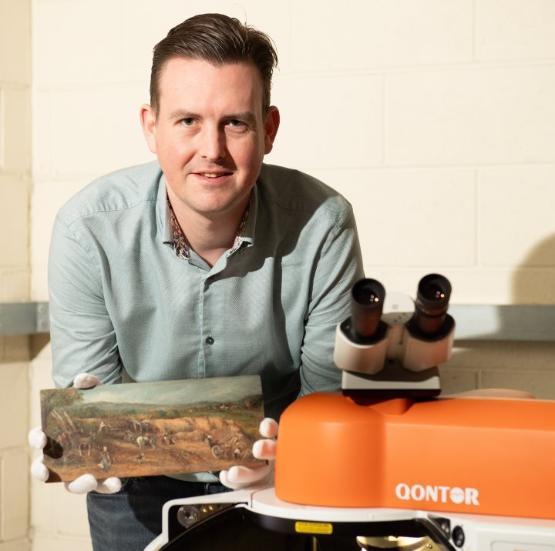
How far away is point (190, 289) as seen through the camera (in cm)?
155

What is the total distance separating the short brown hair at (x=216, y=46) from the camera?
1457 millimetres

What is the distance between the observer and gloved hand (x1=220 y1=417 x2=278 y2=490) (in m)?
1.24

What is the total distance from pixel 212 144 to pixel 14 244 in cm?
119

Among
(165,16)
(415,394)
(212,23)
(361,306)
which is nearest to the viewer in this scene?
(361,306)

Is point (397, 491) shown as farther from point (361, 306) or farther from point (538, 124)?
point (538, 124)

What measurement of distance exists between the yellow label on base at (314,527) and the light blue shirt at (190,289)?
504 mm

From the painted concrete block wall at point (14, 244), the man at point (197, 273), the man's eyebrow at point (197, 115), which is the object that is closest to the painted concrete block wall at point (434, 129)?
the painted concrete block wall at point (14, 244)

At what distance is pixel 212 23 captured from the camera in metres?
1.51

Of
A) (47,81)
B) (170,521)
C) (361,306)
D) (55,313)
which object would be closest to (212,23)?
(55,313)

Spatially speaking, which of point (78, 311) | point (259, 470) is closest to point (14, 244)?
point (78, 311)

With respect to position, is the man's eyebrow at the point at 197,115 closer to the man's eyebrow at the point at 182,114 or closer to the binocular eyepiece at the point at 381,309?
the man's eyebrow at the point at 182,114

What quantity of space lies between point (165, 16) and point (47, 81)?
0.39 metres

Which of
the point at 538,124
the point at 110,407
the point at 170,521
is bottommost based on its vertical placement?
the point at 170,521

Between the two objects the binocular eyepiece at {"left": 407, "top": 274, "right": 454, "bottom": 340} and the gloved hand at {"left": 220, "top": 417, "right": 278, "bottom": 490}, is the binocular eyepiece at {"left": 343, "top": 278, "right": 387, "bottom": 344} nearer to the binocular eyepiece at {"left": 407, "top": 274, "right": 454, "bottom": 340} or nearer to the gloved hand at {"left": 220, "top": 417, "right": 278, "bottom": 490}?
the binocular eyepiece at {"left": 407, "top": 274, "right": 454, "bottom": 340}
